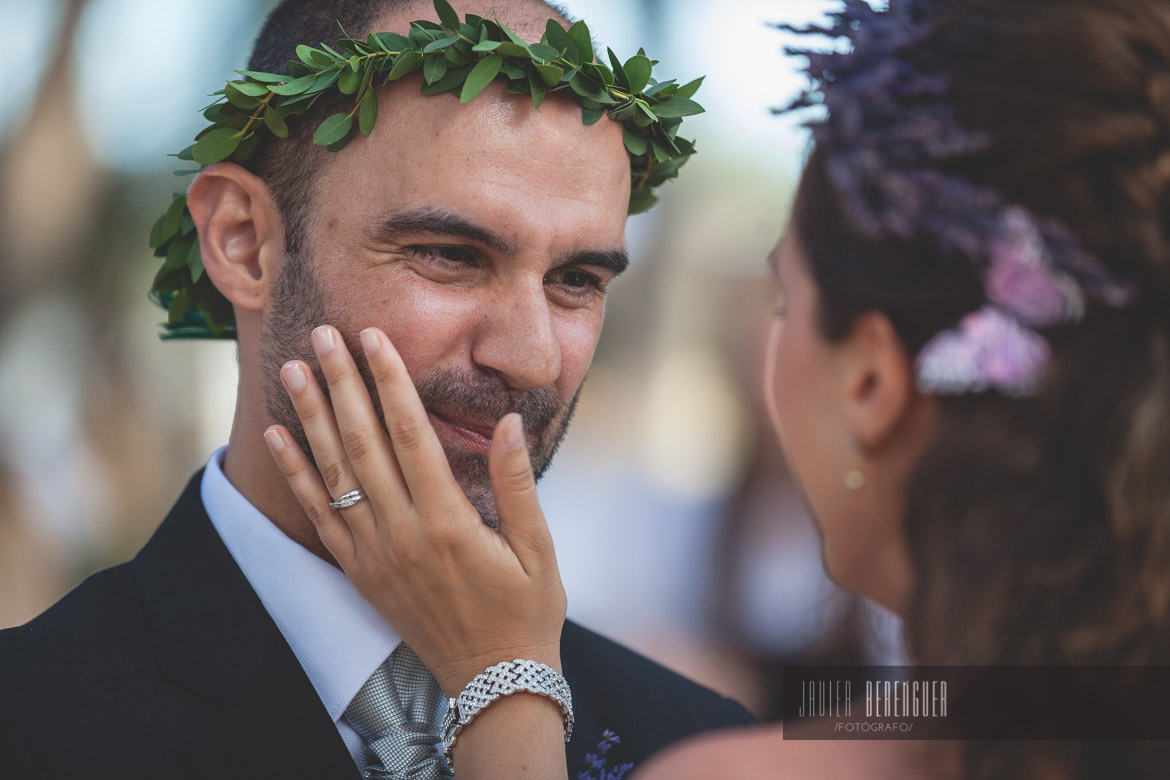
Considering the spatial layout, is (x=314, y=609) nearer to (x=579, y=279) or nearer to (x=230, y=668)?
(x=230, y=668)

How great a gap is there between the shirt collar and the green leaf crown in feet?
3.54

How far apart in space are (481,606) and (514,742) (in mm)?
322

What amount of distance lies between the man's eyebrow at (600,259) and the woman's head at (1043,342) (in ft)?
4.12

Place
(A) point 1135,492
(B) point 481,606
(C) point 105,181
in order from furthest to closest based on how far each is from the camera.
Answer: (C) point 105,181 → (B) point 481,606 → (A) point 1135,492

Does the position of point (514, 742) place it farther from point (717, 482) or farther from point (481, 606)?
point (717, 482)

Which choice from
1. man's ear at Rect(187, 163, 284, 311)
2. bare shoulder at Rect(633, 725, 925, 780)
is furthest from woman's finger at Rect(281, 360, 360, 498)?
bare shoulder at Rect(633, 725, 925, 780)

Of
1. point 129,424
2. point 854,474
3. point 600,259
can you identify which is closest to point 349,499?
point 600,259

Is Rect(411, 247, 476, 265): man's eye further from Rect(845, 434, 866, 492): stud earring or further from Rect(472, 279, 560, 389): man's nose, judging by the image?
Rect(845, 434, 866, 492): stud earring

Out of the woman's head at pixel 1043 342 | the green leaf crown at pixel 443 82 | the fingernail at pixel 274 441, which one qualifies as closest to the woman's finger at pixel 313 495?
the fingernail at pixel 274 441

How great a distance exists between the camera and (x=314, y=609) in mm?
2736

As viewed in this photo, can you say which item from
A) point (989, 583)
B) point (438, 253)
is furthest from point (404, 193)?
point (989, 583)

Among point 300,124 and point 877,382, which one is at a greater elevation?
point 300,124

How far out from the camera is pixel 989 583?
1.62 metres

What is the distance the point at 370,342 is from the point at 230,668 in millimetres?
873
